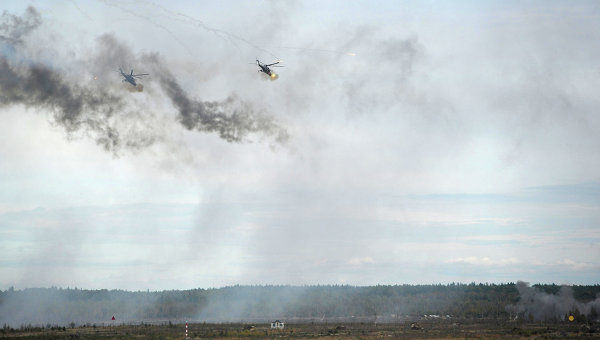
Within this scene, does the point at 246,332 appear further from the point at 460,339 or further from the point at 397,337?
the point at 460,339

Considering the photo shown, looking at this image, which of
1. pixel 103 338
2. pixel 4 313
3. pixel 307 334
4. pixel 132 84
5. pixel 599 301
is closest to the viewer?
pixel 132 84

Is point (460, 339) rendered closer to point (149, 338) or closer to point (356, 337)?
point (356, 337)

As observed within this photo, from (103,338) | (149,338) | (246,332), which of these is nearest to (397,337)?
(246,332)

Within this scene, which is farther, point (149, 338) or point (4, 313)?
point (4, 313)

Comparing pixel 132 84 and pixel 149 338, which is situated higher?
pixel 132 84

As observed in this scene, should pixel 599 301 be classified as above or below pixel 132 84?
below

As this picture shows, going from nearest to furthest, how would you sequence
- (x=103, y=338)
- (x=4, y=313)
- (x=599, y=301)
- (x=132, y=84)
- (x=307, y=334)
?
(x=132, y=84)
(x=103, y=338)
(x=307, y=334)
(x=4, y=313)
(x=599, y=301)

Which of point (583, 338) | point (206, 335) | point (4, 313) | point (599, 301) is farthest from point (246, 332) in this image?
point (599, 301)

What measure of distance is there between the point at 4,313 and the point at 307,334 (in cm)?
9816

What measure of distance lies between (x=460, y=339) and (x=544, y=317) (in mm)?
89552

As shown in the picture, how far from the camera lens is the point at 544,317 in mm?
184125

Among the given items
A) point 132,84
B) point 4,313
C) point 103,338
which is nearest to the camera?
point 132,84

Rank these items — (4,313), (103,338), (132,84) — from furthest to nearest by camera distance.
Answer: (4,313) → (103,338) → (132,84)

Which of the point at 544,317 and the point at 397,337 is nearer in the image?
the point at 397,337
